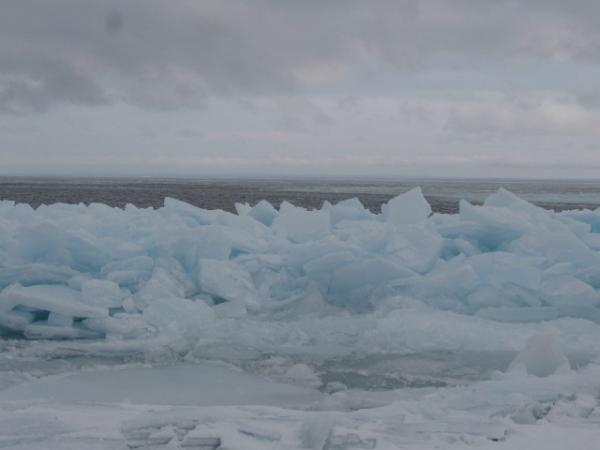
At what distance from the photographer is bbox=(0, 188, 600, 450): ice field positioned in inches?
122

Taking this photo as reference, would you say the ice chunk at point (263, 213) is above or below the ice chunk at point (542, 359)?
above

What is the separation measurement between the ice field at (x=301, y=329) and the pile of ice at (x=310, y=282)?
2 centimetres

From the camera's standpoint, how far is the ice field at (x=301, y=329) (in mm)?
3092

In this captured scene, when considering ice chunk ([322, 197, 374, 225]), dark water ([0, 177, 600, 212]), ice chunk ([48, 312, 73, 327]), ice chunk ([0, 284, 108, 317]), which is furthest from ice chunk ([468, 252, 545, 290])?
dark water ([0, 177, 600, 212])

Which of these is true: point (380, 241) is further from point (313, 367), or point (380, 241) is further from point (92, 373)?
point (92, 373)

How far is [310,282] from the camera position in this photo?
249 inches

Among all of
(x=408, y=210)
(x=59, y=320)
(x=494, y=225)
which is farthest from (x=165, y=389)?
(x=408, y=210)

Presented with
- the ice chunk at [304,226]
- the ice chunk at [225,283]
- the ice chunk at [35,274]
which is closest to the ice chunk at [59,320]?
the ice chunk at [35,274]

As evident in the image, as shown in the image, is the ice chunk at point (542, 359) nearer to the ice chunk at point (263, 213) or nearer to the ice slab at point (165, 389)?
the ice slab at point (165, 389)

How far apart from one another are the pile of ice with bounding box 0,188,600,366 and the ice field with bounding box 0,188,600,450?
0.06ft

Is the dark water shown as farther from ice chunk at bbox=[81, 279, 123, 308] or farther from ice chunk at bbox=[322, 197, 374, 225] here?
ice chunk at bbox=[81, 279, 123, 308]

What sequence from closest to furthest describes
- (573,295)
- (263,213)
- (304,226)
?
(573,295) → (304,226) → (263,213)

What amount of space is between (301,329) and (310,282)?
38.5 inches

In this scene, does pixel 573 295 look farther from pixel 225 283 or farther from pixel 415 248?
pixel 225 283
